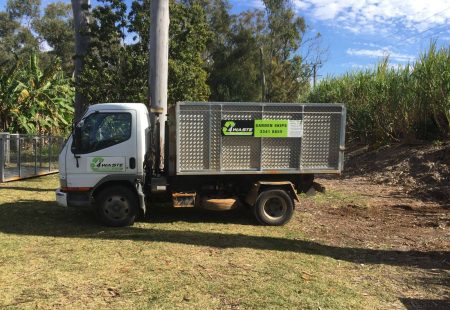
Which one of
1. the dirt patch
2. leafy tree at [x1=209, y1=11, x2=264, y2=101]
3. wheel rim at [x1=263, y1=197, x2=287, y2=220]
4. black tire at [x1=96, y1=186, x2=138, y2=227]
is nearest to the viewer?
black tire at [x1=96, y1=186, x2=138, y2=227]

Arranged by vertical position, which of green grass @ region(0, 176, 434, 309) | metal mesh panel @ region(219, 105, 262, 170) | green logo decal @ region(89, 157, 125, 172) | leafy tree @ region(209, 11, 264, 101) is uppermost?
leafy tree @ region(209, 11, 264, 101)

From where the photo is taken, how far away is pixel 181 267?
618 cm

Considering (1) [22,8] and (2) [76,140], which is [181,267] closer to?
(2) [76,140]

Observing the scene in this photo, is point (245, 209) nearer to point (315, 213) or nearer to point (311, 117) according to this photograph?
point (315, 213)

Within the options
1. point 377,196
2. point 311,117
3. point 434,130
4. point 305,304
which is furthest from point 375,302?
point 434,130

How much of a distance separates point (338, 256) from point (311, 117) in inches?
111

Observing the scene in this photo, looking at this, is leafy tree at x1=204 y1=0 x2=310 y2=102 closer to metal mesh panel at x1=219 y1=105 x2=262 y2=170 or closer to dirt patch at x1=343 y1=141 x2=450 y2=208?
dirt patch at x1=343 y1=141 x2=450 y2=208

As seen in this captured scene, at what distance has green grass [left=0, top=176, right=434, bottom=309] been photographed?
16.8 ft

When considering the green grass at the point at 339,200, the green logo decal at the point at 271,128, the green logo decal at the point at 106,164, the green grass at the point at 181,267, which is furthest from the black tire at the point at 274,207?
the green logo decal at the point at 106,164

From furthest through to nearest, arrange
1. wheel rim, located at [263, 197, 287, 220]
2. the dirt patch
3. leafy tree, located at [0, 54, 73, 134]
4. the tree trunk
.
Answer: leafy tree, located at [0, 54, 73, 134] → the tree trunk → the dirt patch → wheel rim, located at [263, 197, 287, 220]

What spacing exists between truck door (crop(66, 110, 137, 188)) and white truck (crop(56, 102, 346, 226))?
0.02m

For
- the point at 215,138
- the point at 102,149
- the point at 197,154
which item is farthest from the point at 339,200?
the point at 102,149

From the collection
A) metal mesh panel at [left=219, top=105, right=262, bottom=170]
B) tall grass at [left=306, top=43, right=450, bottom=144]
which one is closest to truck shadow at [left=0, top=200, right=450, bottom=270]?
metal mesh panel at [left=219, top=105, right=262, bottom=170]

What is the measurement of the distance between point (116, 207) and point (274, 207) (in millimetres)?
2940
